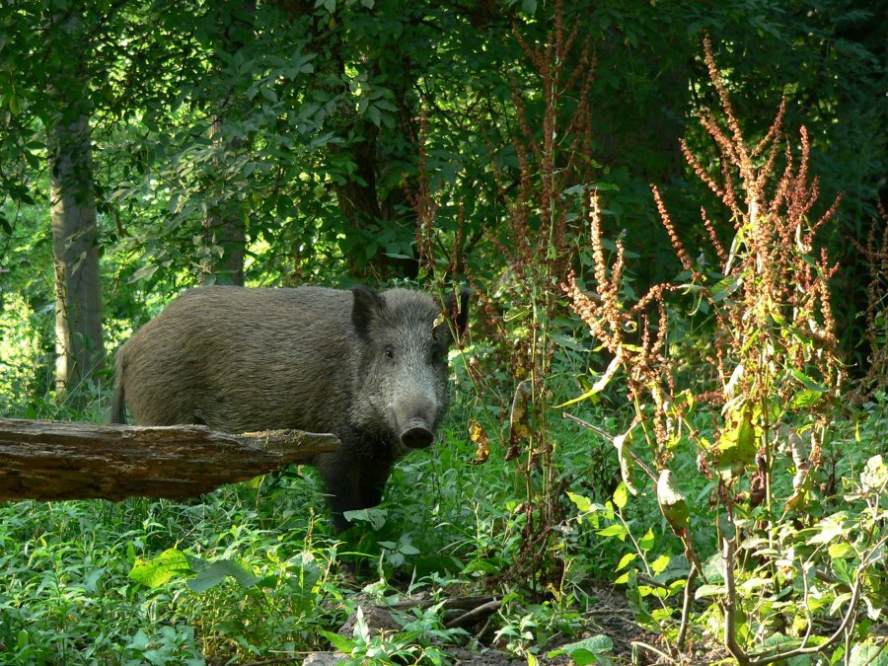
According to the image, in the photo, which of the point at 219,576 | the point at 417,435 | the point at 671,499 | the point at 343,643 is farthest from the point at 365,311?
the point at 671,499

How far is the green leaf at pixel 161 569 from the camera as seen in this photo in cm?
391

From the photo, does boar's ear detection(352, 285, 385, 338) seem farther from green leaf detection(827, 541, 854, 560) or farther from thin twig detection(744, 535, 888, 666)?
green leaf detection(827, 541, 854, 560)

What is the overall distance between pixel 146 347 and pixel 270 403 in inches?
26.1

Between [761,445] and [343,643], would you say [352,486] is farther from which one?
[761,445]

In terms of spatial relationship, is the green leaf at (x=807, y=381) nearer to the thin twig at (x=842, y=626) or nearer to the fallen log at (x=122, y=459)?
the thin twig at (x=842, y=626)

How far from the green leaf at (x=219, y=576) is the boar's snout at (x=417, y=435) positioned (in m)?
1.42

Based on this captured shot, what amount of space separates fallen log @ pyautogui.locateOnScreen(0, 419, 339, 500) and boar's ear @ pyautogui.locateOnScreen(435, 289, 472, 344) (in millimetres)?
979

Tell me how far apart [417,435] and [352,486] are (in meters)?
0.43

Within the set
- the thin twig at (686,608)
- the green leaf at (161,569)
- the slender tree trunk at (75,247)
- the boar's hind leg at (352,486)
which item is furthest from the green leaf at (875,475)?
the slender tree trunk at (75,247)

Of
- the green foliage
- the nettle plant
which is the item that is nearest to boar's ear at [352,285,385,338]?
the green foliage

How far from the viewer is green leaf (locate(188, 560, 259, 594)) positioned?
12.0 feet

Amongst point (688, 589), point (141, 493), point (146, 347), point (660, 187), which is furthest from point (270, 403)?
point (660, 187)

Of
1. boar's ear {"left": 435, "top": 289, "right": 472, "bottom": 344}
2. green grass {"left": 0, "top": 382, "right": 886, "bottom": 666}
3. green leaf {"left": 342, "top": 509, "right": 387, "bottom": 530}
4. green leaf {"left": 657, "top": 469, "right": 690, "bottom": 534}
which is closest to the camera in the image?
green leaf {"left": 657, "top": 469, "right": 690, "bottom": 534}

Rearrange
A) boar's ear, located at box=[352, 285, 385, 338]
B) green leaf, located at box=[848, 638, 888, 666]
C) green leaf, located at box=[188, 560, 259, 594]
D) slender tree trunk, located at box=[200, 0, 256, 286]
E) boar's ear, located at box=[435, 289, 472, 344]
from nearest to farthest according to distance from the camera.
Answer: green leaf, located at box=[848, 638, 888, 666] → green leaf, located at box=[188, 560, 259, 594] → boar's ear, located at box=[435, 289, 472, 344] → boar's ear, located at box=[352, 285, 385, 338] → slender tree trunk, located at box=[200, 0, 256, 286]
